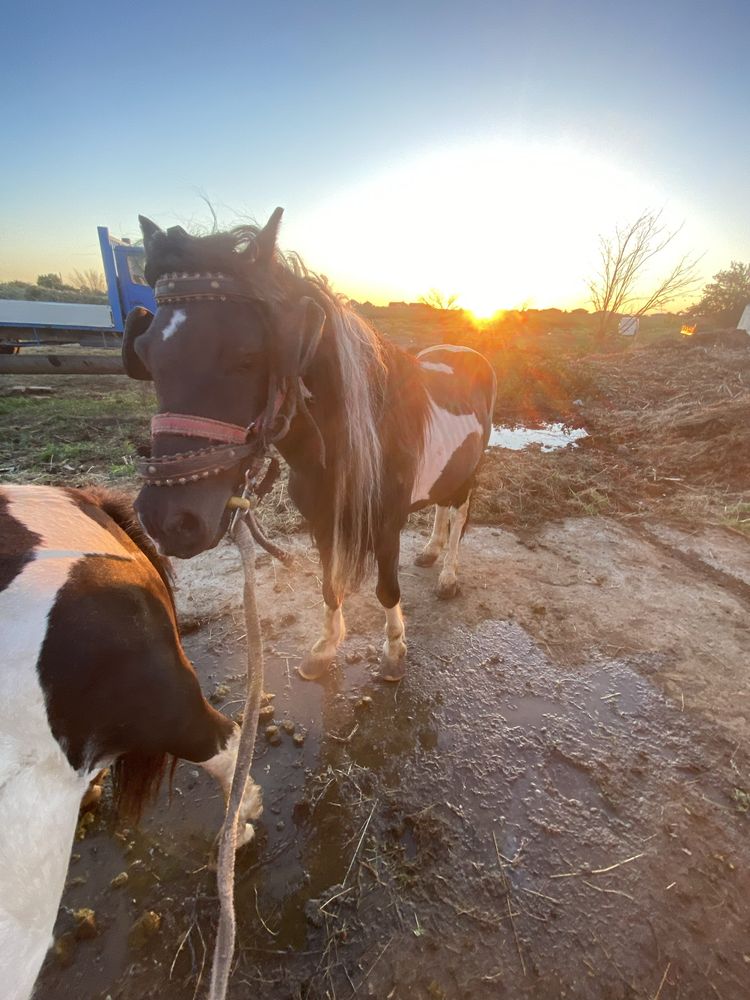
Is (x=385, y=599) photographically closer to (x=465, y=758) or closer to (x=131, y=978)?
(x=465, y=758)

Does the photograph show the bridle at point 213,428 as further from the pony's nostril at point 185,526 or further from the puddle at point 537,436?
the puddle at point 537,436

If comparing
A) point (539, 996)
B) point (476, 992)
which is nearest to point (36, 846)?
point (476, 992)

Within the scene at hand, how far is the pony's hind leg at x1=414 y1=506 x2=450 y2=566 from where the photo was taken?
168 inches

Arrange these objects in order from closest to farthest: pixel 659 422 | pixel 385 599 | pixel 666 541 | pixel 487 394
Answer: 1. pixel 385 599
2. pixel 487 394
3. pixel 666 541
4. pixel 659 422

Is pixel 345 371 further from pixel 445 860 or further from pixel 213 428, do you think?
pixel 445 860

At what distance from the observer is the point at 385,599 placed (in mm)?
2818

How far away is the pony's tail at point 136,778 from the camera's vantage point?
56.9 inches

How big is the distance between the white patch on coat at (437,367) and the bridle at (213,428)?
7.67 ft

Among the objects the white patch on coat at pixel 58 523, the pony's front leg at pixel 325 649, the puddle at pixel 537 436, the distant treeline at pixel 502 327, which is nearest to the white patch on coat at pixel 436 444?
the pony's front leg at pixel 325 649

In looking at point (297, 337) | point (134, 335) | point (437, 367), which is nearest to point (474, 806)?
point (297, 337)

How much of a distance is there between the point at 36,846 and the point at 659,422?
1070 cm

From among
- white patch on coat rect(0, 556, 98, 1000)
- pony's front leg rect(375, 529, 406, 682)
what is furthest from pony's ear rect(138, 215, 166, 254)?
pony's front leg rect(375, 529, 406, 682)

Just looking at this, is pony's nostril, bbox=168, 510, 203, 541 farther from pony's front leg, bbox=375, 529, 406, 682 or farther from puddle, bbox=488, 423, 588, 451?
puddle, bbox=488, 423, 588, 451

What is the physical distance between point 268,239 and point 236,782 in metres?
1.90
